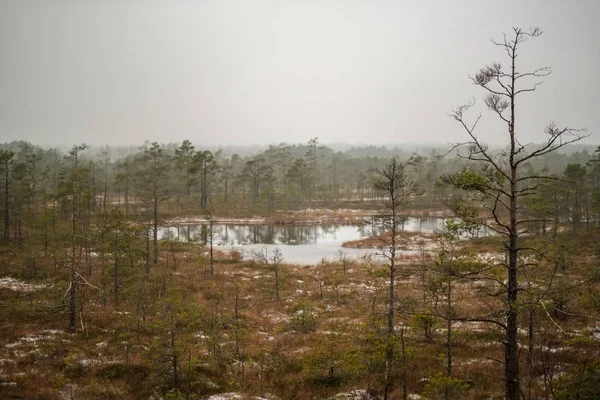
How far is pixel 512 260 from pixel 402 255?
122 ft

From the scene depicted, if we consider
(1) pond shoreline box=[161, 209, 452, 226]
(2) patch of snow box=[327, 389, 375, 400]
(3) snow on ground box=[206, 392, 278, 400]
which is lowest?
(3) snow on ground box=[206, 392, 278, 400]

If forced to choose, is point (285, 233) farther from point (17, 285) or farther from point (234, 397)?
point (234, 397)

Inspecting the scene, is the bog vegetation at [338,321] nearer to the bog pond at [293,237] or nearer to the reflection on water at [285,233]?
the bog pond at [293,237]

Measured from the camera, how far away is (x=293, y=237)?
208 ft

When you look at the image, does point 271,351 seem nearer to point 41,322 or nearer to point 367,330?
point 367,330

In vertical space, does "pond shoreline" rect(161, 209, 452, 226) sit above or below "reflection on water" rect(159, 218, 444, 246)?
above

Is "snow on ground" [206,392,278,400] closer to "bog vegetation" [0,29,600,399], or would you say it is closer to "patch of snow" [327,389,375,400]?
"bog vegetation" [0,29,600,399]

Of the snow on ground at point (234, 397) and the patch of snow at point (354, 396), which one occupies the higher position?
the patch of snow at point (354, 396)

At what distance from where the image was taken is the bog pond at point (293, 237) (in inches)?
1912

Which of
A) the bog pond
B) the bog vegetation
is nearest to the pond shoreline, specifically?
the bog pond

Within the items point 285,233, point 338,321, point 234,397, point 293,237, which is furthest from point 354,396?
point 285,233

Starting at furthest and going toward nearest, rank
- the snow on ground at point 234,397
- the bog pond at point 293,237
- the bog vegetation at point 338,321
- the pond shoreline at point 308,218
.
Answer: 1. the pond shoreline at point 308,218
2. the bog pond at point 293,237
3. the snow on ground at point 234,397
4. the bog vegetation at point 338,321

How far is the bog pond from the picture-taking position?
159ft

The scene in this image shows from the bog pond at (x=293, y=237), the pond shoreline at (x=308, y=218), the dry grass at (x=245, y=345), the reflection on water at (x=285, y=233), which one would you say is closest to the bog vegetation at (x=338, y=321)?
the dry grass at (x=245, y=345)
